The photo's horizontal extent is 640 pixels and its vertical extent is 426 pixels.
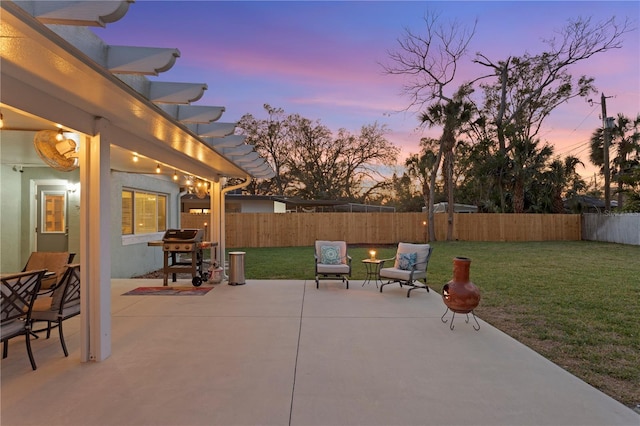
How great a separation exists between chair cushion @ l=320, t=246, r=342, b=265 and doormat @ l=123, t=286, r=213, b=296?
8.10 ft

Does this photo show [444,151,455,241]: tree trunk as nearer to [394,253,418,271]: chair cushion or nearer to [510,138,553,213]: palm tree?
[510,138,553,213]: palm tree

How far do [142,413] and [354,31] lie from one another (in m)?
10.1

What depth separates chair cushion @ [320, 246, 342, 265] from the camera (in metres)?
8.16

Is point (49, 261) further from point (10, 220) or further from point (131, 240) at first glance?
point (131, 240)

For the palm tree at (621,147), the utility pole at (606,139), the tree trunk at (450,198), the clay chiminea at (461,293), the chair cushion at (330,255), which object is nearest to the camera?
the clay chiminea at (461,293)

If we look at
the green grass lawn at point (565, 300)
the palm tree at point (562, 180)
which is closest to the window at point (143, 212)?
the green grass lawn at point (565, 300)

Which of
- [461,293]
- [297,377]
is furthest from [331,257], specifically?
[297,377]

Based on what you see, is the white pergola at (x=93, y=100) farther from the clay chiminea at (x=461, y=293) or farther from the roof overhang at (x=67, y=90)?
the clay chiminea at (x=461, y=293)

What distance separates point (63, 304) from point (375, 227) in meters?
16.4

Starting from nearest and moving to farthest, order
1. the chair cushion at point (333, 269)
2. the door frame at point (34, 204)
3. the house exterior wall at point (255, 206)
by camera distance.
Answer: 1. the chair cushion at point (333, 269)
2. the door frame at point (34, 204)
3. the house exterior wall at point (255, 206)

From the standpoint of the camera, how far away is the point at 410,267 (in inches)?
289

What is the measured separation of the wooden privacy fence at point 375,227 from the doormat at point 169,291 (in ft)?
34.7

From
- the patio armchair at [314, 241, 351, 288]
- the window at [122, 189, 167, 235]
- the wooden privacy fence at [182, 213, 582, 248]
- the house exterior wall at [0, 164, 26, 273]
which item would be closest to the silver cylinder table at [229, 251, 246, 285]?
the patio armchair at [314, 241, 351, 288]

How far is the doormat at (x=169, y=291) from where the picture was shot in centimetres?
705
